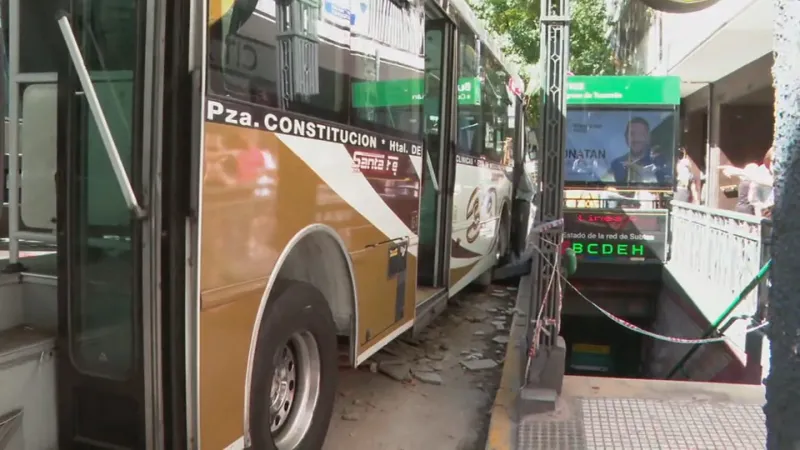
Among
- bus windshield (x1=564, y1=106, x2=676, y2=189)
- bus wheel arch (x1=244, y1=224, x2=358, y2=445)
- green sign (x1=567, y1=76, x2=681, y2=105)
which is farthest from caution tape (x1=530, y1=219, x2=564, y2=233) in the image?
green sign (x1=567, y1=76, x2=681, y2=105)

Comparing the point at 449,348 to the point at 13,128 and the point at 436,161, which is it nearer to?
the point at 436,161

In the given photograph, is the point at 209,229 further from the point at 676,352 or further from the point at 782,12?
the point at 676,352

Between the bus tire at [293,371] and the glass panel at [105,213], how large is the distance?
716 mm

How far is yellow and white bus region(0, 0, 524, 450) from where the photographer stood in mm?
2832

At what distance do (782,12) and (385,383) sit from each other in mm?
4765

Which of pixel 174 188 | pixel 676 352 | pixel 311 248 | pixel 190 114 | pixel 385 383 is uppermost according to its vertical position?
pixel 190 114

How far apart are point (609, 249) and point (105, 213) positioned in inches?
443

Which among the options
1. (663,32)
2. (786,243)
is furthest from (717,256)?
(663,32)

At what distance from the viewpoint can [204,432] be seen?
301 centimetres

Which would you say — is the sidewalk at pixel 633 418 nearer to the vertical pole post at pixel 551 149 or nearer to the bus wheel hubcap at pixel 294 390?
the vertical pole post at pixel 551 149

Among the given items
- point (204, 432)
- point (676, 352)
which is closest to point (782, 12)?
point (204, 432)

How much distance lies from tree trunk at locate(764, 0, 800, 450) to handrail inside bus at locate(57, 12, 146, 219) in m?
2.17

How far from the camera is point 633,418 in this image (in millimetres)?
4770

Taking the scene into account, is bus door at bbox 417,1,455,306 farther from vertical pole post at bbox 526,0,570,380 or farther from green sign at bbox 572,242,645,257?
green sign at bbox 572,242,645,257
